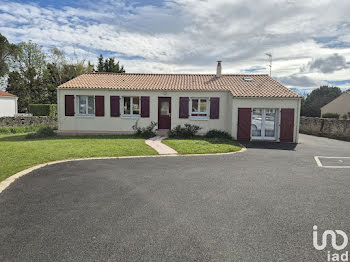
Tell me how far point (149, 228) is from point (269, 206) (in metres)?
2.37

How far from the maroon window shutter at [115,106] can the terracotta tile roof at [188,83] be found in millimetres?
706

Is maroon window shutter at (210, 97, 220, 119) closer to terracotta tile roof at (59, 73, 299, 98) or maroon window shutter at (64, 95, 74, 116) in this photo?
terracotta tile roof at (59, 73, 299, 98)

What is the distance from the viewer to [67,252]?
307cm

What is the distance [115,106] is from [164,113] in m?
3.16

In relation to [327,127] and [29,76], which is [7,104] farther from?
[327,127]

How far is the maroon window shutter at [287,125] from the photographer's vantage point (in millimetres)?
14219

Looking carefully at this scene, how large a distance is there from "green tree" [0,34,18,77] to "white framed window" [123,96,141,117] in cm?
2897

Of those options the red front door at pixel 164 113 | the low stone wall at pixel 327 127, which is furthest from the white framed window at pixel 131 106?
the low stone wall at pixel 327 127

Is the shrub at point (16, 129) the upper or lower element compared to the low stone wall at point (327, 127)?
lower

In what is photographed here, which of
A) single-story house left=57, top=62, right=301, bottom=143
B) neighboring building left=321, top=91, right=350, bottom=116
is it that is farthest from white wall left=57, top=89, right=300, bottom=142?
neighboring building left=321, top=91, right=350, bottom=116

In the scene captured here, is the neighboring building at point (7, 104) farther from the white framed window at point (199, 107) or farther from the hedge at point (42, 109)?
the white framed window at point (199, 107)

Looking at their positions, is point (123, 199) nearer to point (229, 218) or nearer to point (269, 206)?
point (229, 218)

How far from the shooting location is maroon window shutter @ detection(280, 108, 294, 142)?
1422 centimetres

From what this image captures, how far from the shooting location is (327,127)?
19.7 m
